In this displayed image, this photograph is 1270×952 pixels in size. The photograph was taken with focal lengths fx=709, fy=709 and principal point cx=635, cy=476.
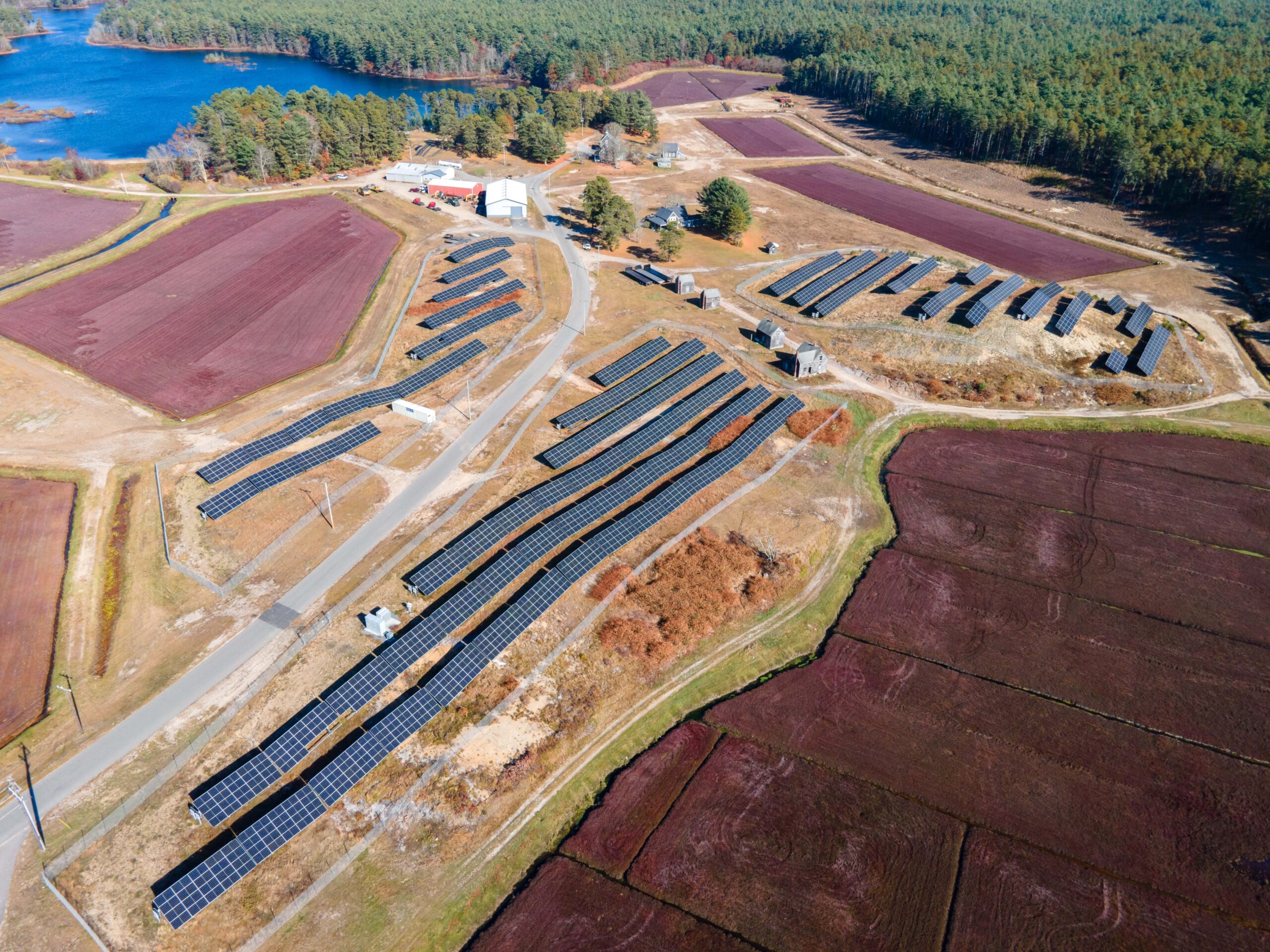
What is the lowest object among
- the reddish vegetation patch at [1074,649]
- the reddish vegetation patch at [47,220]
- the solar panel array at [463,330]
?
the reddish vegetation patch at [1074,649]

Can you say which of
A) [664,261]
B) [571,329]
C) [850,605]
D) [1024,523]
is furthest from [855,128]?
[850,605]

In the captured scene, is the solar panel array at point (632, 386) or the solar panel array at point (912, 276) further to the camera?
the solar panel array at point (912, 276)

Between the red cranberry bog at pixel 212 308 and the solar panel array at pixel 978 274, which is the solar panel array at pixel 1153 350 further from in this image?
the red cranberry bog at pixel 212 308

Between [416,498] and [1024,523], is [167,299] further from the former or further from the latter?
[1024,523]

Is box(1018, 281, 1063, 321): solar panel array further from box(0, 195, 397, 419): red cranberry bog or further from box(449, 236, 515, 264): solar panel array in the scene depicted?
box(0, 195, 397, 419): red cranberry bog

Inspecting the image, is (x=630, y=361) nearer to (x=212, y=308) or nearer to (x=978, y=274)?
(x=212, y=308)

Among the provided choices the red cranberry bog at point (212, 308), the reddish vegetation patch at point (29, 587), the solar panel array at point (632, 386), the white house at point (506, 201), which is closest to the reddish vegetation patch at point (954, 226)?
the white house at point (506, 201)
